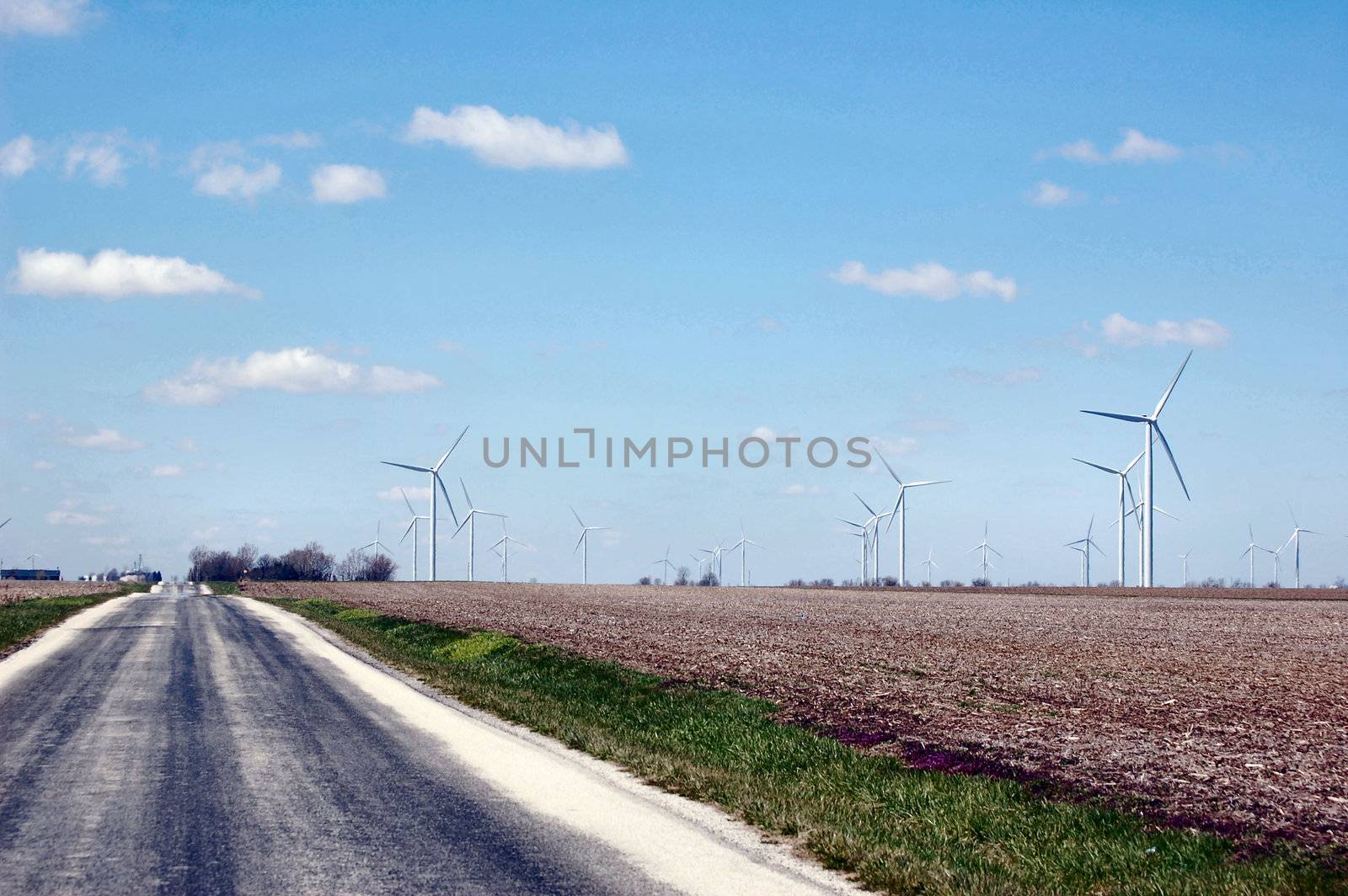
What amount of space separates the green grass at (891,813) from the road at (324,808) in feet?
1.92

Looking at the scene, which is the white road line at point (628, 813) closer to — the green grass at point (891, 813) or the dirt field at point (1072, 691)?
the green grass at point (891, 813)

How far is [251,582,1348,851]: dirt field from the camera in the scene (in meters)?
13.4

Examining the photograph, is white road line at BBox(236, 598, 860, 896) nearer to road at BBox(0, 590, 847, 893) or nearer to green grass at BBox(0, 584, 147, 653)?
road at BBox(0, 590, 847, 893)

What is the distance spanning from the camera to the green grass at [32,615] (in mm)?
37469

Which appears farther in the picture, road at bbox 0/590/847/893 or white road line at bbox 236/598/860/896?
white road line at bbox 236/598/860/896

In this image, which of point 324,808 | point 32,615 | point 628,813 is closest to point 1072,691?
point 628,813

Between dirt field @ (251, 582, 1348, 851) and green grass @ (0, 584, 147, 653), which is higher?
dirt field @ (251, 582, 1348, 851)

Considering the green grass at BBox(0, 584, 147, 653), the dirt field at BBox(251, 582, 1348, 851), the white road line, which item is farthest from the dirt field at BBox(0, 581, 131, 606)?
the white road line

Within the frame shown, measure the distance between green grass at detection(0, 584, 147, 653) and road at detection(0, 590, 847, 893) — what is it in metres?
17.8

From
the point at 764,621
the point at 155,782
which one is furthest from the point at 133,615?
the point at 155,782

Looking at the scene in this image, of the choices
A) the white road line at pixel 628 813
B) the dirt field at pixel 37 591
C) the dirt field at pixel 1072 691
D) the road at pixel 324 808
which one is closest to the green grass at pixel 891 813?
the white road line at pixel 628 813

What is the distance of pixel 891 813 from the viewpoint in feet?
40.6

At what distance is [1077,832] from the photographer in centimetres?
1130

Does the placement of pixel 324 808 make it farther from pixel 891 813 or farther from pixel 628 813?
pixel 891 813
